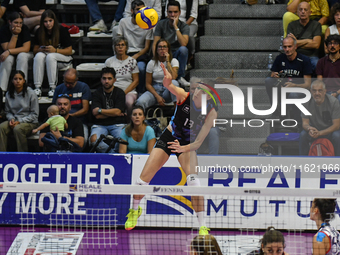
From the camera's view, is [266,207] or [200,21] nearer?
[266,207]

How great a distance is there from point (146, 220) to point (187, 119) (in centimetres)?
198

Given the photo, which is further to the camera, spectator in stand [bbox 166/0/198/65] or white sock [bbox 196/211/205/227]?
spectator in stand [bbox 166/0/198/65]

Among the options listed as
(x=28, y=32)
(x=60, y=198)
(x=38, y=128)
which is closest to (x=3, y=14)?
(x=28, y=32)

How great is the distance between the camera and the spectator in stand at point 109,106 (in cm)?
957

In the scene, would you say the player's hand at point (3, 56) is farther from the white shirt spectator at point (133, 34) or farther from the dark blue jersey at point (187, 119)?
the dark blue jersey at point (187, 119)

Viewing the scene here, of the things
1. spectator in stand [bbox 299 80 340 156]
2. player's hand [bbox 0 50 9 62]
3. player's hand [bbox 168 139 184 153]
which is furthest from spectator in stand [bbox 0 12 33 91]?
spectator in stand [bbox 299 80 340 156]

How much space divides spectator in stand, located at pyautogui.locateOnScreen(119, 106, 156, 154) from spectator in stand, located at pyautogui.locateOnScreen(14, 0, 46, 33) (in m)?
4.28

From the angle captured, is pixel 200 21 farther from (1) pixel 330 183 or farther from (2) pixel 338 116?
(1) pixel 330 183

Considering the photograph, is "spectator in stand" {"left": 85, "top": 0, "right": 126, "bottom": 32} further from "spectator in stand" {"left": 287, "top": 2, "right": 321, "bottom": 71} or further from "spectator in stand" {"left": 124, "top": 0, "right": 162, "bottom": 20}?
"spectator in stand" {"left": 287, "top": 2, "right": 321, "bottom": 71}

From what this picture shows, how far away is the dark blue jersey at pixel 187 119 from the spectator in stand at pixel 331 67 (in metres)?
3.04

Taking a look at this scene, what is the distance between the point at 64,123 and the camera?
362 inches

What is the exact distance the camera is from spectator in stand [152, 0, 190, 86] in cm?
1039

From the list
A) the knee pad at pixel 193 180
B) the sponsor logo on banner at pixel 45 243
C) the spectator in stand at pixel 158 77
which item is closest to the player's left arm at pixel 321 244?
the knee pad at pixel 193 180

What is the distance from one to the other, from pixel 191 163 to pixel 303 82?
321 cm
